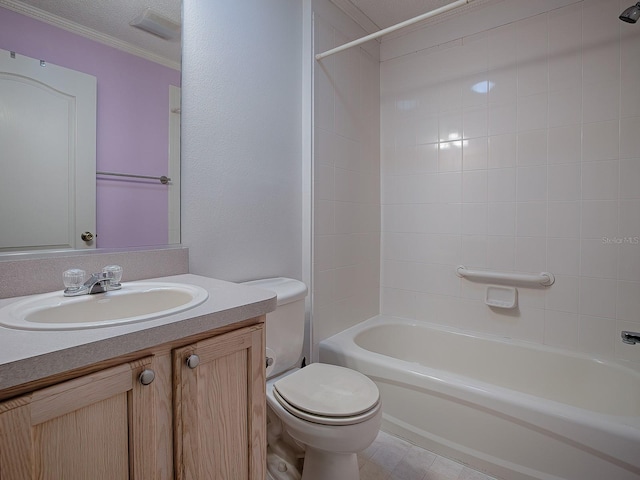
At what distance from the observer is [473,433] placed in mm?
1526

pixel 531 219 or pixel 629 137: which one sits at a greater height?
pixel 629 137

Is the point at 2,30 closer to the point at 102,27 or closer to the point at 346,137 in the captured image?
the point at 102,27

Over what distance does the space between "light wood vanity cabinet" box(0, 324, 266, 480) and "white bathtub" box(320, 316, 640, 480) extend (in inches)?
38.2

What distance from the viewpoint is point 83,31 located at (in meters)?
1.11

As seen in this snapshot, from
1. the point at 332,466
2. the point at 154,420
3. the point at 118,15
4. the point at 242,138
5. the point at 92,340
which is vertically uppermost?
the point at 118,15

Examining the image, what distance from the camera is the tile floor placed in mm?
1503

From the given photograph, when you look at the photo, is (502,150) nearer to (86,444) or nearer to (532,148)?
(532,148)

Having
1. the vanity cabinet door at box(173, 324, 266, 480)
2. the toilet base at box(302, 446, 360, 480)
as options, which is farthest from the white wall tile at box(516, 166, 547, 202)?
the vanity cabinet door at box(173, 324, 266, 480)

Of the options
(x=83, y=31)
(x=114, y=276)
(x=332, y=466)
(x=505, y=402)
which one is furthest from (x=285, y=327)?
(x=83, y=31)

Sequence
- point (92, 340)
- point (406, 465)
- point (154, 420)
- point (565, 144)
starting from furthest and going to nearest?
1. point (565, 144)
2. point (406, 465)
3. point (154, 420)
4. point (92, 340)

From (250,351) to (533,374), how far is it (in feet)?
5.75

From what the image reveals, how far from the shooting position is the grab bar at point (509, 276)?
1896 mm

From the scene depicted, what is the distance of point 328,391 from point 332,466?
0.27 meters

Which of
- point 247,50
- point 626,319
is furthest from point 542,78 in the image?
point 247,50
